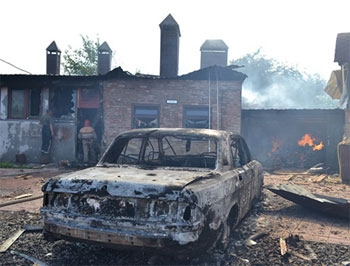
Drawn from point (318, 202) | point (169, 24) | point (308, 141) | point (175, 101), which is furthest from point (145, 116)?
point (318, 202)

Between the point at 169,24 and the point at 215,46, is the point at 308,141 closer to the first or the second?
the point at 169,24

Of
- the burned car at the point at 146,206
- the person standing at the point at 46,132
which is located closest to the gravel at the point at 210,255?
the burned car at the point at 146,206

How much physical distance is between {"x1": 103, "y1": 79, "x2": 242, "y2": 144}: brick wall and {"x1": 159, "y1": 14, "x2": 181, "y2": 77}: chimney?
2.71 m

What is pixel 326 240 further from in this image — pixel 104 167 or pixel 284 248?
pixel 104 167

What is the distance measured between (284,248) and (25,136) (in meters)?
13.8

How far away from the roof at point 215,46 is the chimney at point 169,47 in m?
5.20

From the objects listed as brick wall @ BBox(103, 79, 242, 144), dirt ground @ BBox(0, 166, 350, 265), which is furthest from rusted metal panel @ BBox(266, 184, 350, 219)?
brick wall @ BBox(103, 79, 242, 144)

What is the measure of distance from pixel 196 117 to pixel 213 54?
9.41 m

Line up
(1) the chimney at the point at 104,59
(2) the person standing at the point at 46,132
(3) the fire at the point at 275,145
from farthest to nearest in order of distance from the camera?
(1) the chimney at the point at 104,59
(3) the fire at the point at 275,145
(2) the person standing at the point at 46,132

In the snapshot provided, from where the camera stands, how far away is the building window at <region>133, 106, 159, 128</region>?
→ 14.0 meters

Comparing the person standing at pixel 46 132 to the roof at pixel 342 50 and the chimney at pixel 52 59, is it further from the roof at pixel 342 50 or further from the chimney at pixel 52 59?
the roof at pixel 342 50

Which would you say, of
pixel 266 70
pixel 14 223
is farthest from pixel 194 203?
pixel 266 70

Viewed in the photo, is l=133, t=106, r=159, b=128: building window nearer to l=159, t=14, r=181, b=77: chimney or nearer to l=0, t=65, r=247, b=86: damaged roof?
l=0, t=65, r=247, b=86: damaged roof

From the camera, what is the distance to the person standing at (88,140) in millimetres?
13906
